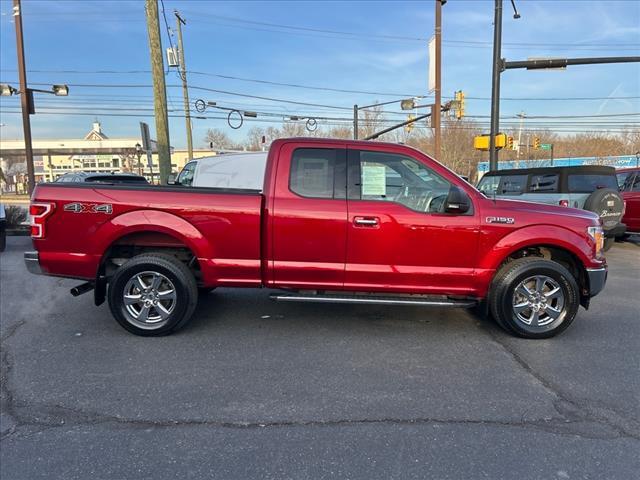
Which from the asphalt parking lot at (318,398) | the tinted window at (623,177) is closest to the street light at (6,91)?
the asphalt parking lot at (318,398)

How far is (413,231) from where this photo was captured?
4316 mm

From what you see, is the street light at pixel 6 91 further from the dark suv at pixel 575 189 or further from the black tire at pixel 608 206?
the black tire at pixel 608 206

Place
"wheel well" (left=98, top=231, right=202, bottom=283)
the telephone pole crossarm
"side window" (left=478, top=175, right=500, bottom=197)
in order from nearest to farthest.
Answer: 1. "wheel well" (left=98, top=231, right=202, bottom=283)
2. "side window" (left=478, top=175, right=500, bottom=197)
3. the telephone pole crossarm

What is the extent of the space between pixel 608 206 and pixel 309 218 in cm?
666

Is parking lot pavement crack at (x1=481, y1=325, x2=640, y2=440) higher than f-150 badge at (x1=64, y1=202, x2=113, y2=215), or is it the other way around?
f-150 badge at (x1=64, y1=202, x2=113, y2=215)

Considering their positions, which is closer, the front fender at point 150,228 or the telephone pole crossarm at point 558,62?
the front fender at point 150,228

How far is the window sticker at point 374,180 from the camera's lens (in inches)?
175

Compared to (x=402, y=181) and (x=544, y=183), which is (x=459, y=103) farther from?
(x=402, y=181)

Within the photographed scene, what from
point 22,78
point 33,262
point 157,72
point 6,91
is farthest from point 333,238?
point 6,91

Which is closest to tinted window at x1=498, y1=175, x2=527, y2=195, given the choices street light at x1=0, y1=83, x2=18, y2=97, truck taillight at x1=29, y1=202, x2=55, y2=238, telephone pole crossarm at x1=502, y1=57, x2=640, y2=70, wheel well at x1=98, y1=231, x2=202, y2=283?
telephone pole crossarm at x1=502, y1=57, x2=640, y2=70

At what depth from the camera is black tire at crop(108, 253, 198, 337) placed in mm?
4402

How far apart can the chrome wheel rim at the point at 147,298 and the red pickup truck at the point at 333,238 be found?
1 cm

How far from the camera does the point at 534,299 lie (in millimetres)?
4492

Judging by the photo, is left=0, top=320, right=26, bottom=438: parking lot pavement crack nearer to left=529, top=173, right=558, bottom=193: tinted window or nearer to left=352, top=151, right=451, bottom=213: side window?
left=352, top=151, right=451, bottom=213: side window
